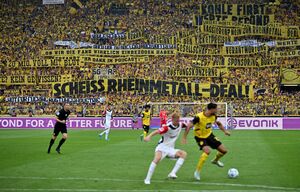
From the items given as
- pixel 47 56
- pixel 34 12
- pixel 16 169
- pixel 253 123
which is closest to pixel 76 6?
pixel 34 12

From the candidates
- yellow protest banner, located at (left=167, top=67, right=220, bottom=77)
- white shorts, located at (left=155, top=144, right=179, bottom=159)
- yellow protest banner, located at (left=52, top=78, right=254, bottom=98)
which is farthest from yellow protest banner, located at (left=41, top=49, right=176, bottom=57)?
white shorts, located at (left=155, top=144, right=179, bottom=159)

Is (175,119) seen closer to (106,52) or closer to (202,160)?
(202,160)

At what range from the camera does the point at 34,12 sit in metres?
68.4

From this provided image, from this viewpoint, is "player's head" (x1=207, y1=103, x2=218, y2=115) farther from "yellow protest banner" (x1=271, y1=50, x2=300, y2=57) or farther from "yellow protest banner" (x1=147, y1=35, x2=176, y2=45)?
"yellow protest banner" (x1=147, y1=35, x2=176, y2=45)

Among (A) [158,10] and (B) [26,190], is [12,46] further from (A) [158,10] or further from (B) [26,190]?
(B) [26,190]

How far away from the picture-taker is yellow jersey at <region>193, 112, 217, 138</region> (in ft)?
50.7

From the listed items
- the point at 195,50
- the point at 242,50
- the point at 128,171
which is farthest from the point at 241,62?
the point at 128,171

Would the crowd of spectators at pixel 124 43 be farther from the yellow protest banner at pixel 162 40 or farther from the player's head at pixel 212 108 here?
the player's head at pixel 212 108

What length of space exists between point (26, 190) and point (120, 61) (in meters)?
48.7

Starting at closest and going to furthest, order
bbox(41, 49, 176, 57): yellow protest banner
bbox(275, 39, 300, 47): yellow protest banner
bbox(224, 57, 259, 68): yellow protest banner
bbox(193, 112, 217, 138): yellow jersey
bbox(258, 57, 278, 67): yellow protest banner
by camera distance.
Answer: bbox(193, 112, 217, 138): yellow jersey, bbox(258, 57, 278, 67): yellow protest banner, bbox(224, 57, 259, 68): yellow protest banner, bbox(275, 39, 300, 47): yellow protest banner, bbox(41, 49, 176, 57): yellow protest banner

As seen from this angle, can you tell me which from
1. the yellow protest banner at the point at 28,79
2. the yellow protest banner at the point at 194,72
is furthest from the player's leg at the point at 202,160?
the yellow protest banner at the point at 28,79

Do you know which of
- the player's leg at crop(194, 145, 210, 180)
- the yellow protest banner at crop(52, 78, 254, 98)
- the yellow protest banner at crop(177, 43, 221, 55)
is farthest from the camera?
the yellow protest banner at crop(177, 43, 221, 55)

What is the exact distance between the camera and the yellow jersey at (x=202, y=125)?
50.7 ft

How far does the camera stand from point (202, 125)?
15.5m
